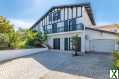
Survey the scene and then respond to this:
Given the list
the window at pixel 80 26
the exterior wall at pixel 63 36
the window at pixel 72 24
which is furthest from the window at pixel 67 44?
the window at pixel 80 26

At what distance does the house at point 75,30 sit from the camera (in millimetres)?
27688

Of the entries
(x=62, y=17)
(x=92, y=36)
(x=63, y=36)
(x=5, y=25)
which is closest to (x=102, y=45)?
(x=92, y=36)

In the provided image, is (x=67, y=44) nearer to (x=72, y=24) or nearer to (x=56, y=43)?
(x=56, y=43)

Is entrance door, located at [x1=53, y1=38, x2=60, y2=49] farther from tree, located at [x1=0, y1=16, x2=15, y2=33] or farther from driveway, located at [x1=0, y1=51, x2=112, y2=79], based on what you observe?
driveway, located at [x1=0, y1=51, x2=112, y2=79]

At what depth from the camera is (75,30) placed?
29375 millimetres

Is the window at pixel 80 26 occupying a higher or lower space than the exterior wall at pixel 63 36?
higher

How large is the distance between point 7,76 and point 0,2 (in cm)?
1163

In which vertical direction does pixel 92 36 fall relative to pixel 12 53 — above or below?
above

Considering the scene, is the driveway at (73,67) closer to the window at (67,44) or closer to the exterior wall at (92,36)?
the exterior wall at (92,36)

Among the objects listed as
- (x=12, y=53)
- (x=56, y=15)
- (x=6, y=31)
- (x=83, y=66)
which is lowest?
(x=83, y=66)

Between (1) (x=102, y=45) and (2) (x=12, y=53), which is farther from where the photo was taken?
(1) (x=102, y=45)

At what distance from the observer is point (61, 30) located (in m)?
33.1

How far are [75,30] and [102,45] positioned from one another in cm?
481

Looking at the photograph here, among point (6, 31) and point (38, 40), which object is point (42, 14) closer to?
point (38, 40)
